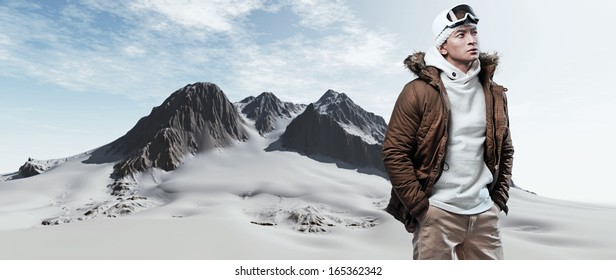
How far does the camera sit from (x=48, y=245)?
902 inches

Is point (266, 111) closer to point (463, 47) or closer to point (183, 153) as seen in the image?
point (183, 153)

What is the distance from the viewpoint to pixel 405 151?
151 inches

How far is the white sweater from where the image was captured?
3.91 metres

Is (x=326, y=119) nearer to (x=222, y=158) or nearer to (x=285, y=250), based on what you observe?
(x=222, y=158)

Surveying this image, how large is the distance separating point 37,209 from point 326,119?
91.1 meters

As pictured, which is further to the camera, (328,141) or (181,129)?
(328,141)

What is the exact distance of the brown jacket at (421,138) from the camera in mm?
3770

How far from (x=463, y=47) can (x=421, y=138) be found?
3.14ft

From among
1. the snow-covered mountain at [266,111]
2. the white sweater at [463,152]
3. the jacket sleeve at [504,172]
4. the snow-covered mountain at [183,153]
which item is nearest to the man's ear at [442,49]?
the white sweater at [463,152]

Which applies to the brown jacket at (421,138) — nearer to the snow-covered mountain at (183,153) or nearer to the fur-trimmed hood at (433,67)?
the fur-trimmed hood at (433,67)

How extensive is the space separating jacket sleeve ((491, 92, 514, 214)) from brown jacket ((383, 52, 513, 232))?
0.12 m

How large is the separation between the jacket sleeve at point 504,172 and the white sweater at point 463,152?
0.58ft

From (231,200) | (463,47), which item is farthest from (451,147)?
(231,200)
